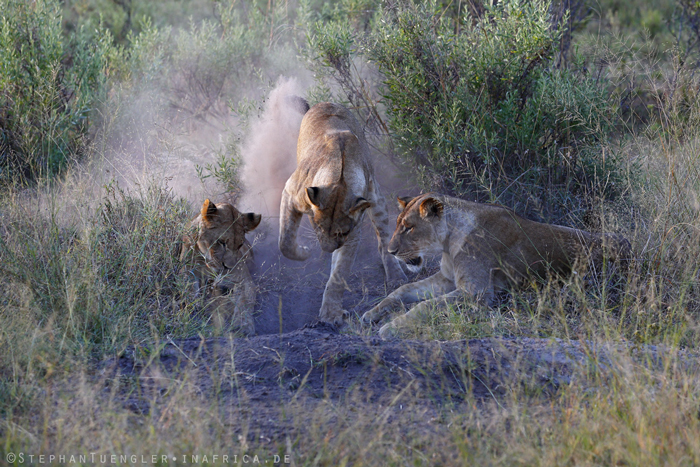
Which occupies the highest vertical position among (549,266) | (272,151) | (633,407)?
(272,151)

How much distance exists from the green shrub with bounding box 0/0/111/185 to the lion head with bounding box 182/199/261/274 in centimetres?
211

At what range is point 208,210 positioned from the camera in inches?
208

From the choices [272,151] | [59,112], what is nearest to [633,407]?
[272,151]

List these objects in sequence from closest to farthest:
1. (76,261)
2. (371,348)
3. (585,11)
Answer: (371,348), (76,261), (585,11)

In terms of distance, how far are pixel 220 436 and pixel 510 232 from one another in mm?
3090

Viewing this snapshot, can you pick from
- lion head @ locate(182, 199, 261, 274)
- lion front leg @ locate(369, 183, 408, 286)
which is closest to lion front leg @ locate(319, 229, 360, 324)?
lion front leg @ locate(369, 183, 408, 286)

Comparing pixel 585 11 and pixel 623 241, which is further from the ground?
pixel 585 11

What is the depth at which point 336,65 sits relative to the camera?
7.38 metres

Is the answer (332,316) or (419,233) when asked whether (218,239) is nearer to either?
(332,316)

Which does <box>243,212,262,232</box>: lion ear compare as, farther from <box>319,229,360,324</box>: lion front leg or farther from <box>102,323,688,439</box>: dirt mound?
<box>102,323,688,439</box>: dirt mound

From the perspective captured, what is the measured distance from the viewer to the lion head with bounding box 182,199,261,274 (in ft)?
17.3

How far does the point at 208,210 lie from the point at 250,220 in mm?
399

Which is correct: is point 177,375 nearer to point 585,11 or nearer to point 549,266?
point 549,266

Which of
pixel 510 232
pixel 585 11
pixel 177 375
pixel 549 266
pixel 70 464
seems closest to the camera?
pixel 70 464
